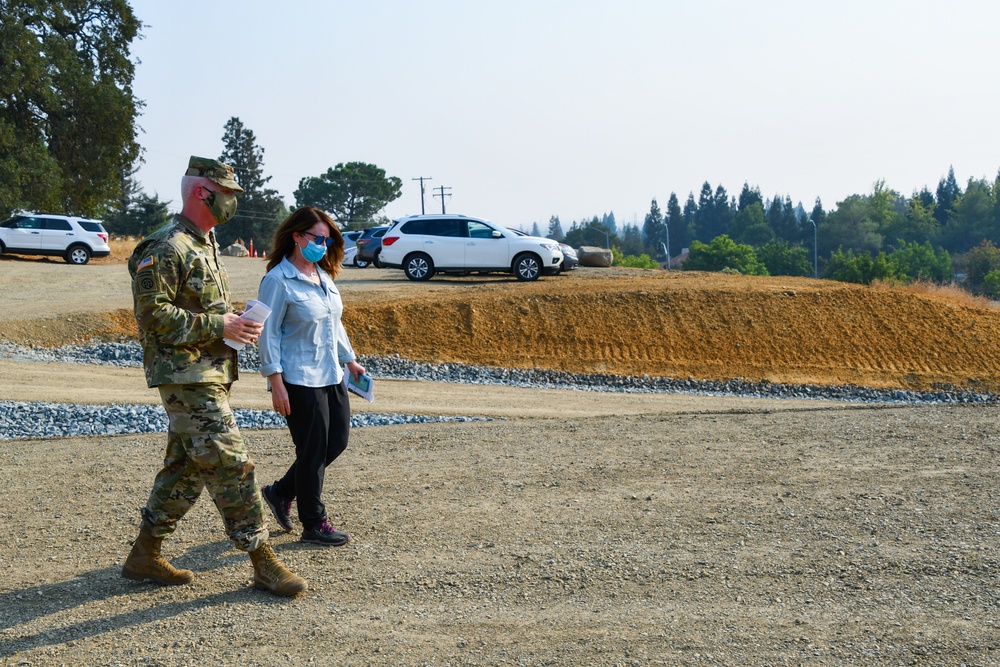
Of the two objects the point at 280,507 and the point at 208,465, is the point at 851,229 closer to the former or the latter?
the point at 280,507

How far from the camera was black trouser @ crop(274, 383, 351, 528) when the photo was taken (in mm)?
5234

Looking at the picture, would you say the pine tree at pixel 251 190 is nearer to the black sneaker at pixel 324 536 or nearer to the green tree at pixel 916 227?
the black sneaker at pixel 324 536

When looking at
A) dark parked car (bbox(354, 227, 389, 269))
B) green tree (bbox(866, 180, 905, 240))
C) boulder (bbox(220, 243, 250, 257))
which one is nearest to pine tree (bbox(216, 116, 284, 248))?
boulder (bbox(220, 243, 250, 257))

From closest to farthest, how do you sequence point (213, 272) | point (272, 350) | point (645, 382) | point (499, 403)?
point (213, 272) < point (272, 350) < point (499, 403) < point (645, 382)

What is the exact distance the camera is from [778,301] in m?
21.9

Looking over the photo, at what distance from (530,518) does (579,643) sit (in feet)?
6.44

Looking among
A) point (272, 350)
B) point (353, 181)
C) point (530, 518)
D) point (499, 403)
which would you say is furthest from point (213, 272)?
point (353, 181)

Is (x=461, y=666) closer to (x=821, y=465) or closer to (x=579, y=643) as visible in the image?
(x=579, y=643)

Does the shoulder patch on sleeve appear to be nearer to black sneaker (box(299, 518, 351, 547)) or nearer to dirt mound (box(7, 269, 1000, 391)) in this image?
black sneaker (box(299, 518, 351, 547))

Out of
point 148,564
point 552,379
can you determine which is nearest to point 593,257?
point 552,379

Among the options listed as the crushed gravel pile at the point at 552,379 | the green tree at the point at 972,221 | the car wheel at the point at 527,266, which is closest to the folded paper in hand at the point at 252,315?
the crushed gravel pile at the point at 552,379

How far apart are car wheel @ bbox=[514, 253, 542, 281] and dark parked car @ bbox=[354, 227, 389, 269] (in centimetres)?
780

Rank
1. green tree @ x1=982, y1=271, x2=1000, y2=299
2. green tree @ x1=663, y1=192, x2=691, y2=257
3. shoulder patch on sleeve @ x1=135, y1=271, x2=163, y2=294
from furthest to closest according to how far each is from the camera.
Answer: green tree @ x1=663, y1=192, x2=691, y2=257, green tree @ x1=982, y1=271, x2=1000, y2=299, shoulder patch on sleeve @ x1=135, y1=271, x2=163, y2=294

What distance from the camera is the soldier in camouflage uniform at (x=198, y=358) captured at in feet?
14.2
